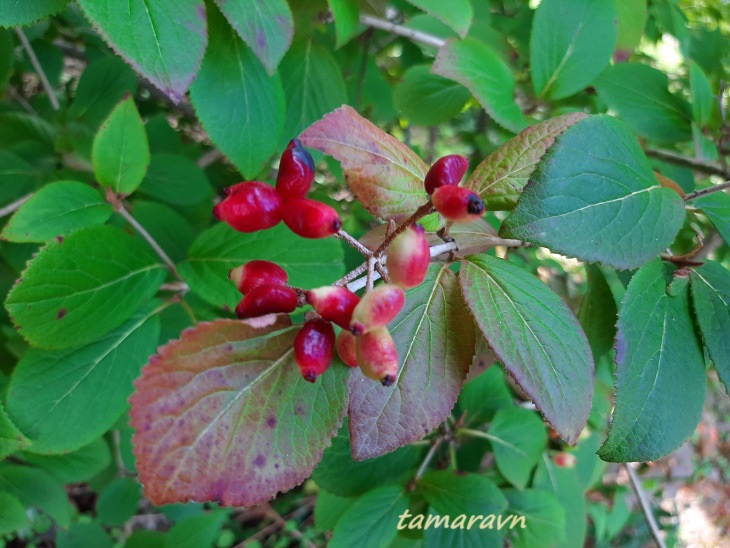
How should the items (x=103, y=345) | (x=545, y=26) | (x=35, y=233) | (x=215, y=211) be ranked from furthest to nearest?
(x=545, y=26), (x=103, y=345), (x=35, y=233), (x=215, y=211)

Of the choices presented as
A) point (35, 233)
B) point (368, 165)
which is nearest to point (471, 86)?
point (368, 165)

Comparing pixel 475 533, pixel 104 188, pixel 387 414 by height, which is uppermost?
pixel 104 188

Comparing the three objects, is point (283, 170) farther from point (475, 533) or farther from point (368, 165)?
point (475, 533)

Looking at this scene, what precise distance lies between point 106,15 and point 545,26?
2.83ft

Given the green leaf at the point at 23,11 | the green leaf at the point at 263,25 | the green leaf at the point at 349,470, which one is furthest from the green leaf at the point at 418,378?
the green leaf at the point at 23,11

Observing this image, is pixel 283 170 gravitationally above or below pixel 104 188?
above

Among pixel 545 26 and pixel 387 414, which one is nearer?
pixel 387 414

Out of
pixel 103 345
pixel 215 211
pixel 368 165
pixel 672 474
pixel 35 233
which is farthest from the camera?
pixel 672 474

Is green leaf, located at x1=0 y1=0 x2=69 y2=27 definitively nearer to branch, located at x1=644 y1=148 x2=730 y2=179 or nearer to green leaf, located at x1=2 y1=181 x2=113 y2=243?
green leaf, located at x1=2 y1=181 x2=113 y2=243

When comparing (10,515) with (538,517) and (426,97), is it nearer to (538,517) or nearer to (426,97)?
(538,517)

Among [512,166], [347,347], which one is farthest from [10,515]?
[512,166]

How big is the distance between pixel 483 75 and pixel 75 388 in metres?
0.97

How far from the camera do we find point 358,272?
551 millimetres

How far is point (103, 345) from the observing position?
39.8 inches
